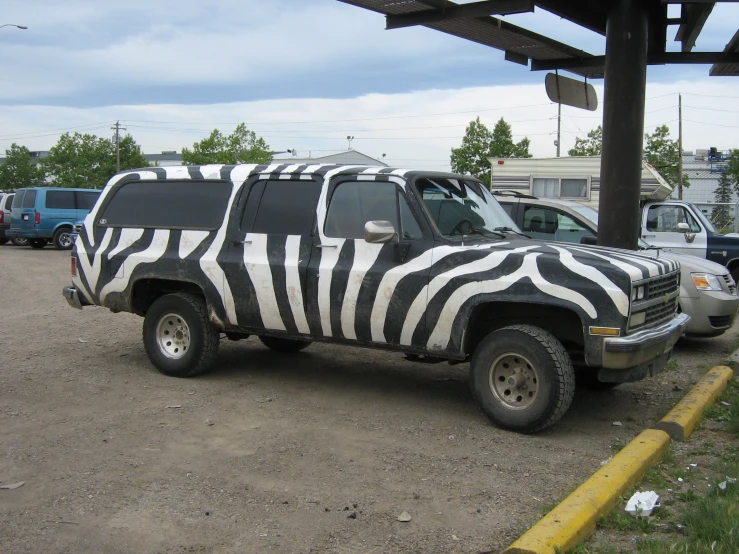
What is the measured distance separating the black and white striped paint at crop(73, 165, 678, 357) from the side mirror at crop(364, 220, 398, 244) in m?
0.21

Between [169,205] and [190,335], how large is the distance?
4.25 ft

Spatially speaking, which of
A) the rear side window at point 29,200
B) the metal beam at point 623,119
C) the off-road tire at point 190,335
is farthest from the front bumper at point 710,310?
the rear side window at point 29,200

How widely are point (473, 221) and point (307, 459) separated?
8.32ft

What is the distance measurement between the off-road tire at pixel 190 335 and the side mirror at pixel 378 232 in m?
2.06

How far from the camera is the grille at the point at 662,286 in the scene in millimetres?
5770

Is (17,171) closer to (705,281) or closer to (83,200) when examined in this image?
(83,200)

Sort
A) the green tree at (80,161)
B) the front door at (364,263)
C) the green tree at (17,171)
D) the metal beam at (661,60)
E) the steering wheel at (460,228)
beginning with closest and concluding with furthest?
the front door at (364,263), the steering wheel at (460,228), the metal beam at (661,60), the green tree at (80,161), the green tree at (17,171)

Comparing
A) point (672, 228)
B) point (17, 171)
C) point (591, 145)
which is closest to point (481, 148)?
point (591, 145)

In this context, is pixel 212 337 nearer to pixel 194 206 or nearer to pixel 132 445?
pixel 194 206

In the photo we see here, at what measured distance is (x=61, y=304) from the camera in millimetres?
12164

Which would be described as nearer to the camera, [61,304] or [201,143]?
[61,304]

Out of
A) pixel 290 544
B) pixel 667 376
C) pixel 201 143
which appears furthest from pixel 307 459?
pixel 201 143

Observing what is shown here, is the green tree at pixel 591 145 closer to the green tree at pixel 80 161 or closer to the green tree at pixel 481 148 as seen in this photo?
the green tree at pixel 481 148

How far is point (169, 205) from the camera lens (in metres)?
7.51
